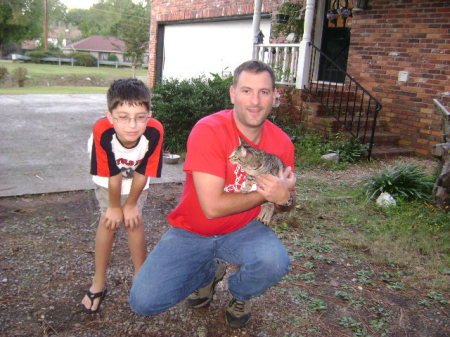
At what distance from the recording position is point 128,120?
2.45 metres

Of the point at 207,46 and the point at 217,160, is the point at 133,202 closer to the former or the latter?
the point at 217,160

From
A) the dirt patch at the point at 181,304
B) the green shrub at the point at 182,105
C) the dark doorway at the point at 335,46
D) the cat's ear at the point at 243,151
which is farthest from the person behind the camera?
the dark doorway at the point at 335,46

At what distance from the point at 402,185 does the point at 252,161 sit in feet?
12.4

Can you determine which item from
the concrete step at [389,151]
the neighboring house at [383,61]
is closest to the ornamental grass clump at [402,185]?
the concrete step at [389,151]

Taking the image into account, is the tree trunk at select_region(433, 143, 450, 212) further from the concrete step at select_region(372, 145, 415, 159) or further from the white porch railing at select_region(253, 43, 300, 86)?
the white porch railing at select_region(253, 43, 300, 86)

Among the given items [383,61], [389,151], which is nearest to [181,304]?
[389,151]

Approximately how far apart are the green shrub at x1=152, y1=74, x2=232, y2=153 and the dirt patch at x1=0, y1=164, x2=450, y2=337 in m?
3.44

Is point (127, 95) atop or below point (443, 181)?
atop

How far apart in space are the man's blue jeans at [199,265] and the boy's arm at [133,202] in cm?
27

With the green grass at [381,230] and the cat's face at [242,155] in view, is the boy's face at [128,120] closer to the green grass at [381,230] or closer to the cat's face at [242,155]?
the cat's face at [242,155]

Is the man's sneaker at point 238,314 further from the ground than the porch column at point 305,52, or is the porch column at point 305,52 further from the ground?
the porch column at point 305,52

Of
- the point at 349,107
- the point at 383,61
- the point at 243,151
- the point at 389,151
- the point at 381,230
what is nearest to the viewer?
the point at 243,151

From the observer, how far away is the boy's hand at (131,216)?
2678 mm

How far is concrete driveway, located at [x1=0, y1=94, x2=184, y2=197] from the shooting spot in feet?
16.7
